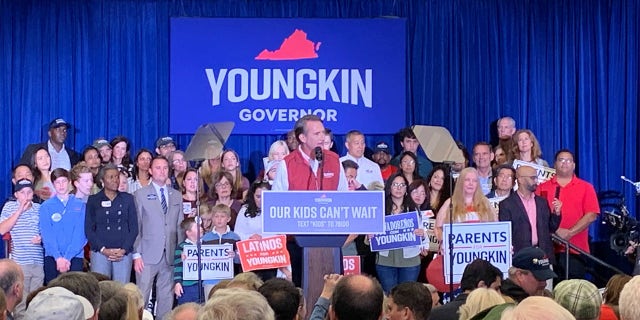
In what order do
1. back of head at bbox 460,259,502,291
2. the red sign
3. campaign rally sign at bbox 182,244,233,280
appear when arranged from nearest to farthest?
back of head at bbox 460,259,502,291 → campaign rally sign at bbox 182,244,233,280 → the red sign

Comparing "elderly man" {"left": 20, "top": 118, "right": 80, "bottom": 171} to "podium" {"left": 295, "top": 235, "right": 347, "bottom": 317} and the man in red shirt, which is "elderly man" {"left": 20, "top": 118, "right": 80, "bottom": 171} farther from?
"podium" {"left": 295, "top": 235, "right": 347, "bottom": 317}

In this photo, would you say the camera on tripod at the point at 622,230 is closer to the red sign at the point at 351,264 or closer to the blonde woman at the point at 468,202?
the blonde woman at the point at 468,202

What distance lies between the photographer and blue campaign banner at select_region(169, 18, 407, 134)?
41.9 ft

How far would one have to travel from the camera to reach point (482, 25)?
12.9 m

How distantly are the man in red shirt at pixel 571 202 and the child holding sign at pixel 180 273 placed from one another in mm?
3508

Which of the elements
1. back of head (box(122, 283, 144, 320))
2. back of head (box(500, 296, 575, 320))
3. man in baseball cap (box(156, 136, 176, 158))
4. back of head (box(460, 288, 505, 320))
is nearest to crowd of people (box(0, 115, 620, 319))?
man in baseball cap (box(156, 136, 176, 158))

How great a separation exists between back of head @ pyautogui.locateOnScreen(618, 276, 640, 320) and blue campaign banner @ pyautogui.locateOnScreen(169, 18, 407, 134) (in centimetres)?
896

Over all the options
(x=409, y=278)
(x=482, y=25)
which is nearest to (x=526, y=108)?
(x=482, y=25)

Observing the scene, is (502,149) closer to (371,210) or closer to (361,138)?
(361,138)

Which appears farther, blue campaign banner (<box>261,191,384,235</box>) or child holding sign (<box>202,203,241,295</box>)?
child holding sign (<box>202,203,241,295</box>)

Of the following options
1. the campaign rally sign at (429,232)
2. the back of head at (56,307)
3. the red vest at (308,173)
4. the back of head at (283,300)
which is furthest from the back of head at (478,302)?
the campaign rally sign at (429,232)

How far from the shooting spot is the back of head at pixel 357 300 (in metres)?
4.41

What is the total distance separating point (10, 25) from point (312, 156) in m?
6.56

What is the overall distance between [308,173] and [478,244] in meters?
1.99
